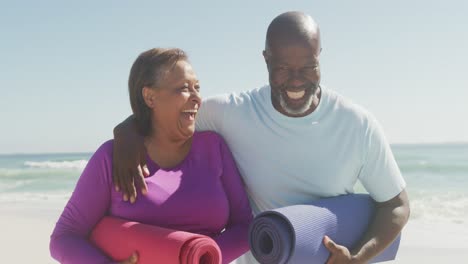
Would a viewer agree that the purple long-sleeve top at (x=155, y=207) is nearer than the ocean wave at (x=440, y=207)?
Yes

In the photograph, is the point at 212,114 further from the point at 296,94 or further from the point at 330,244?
the point at 330,244

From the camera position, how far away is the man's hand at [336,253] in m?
2.29

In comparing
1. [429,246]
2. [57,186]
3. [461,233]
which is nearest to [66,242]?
[429,246]

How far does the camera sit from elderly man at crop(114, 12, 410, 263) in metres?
2.44

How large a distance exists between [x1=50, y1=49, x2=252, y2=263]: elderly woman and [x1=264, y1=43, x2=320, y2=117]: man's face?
0.36 metres

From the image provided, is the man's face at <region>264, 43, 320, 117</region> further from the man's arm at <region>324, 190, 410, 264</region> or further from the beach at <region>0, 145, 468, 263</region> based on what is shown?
the beach at <region>0, 145, 468, 263</region>

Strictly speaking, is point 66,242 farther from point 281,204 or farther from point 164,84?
point 281,204

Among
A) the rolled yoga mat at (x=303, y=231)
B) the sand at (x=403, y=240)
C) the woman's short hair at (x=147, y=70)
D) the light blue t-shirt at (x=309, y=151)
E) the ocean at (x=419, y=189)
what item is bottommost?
the ocean at (x=419, y=189)

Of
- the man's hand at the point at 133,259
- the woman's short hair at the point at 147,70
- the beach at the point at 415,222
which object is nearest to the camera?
the man's hand at the point at 133,259

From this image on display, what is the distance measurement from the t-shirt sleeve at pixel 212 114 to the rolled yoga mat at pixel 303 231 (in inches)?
24.7

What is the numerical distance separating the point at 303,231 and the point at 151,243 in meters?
0.59

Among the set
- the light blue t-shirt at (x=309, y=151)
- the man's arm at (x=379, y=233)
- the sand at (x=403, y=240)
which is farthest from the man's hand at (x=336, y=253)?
the sand at (x=403, y=240)

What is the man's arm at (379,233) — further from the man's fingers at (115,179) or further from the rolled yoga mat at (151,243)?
the man's fingers at (115,179)

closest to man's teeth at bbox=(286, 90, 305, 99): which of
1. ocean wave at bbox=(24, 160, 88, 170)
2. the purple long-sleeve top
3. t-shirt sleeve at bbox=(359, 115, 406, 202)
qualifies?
t-shirt sleeve at bbox=(359, 115, 406, 202)
